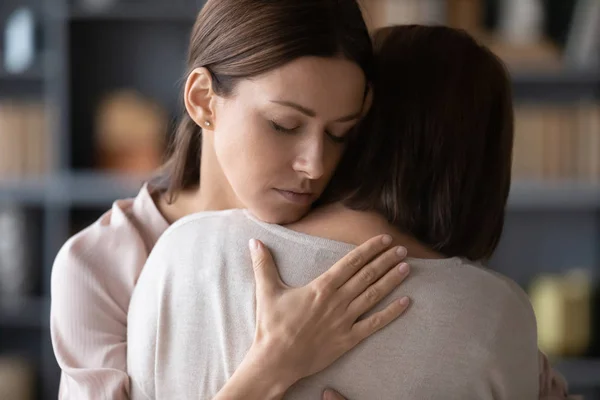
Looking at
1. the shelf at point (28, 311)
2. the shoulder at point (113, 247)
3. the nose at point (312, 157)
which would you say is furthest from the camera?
the shelf at point (28, 311)

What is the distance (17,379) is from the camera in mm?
4203

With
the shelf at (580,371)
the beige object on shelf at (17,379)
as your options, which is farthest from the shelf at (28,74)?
the shelf at (580,371)

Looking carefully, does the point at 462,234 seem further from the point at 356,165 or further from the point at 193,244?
the point at 193,244

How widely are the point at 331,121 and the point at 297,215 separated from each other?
0.46 feet

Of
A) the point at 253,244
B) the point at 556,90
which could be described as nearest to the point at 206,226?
the point at 253,244

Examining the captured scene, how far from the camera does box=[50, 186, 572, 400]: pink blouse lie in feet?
4.54

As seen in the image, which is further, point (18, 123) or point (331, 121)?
point (18, 123)

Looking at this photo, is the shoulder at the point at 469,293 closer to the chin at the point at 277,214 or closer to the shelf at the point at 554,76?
the chin at the point at 277,214

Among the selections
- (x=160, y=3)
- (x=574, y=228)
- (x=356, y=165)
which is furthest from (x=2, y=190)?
(x=356, y=165)

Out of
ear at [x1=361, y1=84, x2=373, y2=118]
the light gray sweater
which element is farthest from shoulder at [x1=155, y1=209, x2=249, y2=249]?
ear at [x1=361, y1=84, x2=373, y2=118]

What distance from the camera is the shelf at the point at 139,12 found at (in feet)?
13.5

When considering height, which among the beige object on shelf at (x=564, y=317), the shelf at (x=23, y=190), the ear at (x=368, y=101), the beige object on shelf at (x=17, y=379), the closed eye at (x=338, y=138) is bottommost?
the beige object on shelf at (x=17, y=379)

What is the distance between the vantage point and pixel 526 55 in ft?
13.1

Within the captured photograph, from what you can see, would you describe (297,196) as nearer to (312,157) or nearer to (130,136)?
(312,157)
